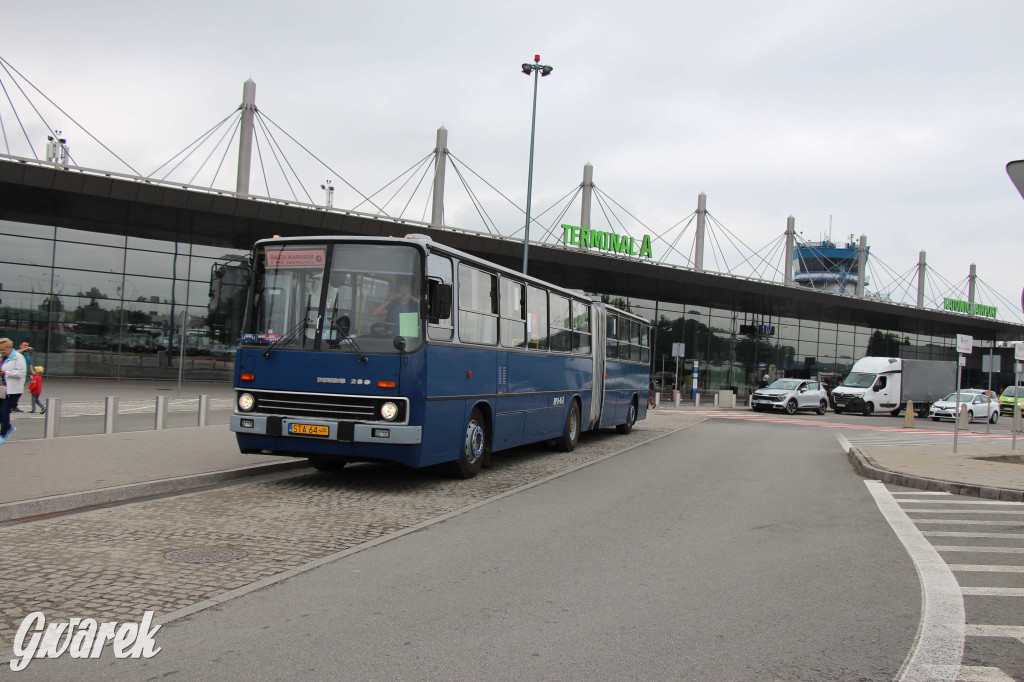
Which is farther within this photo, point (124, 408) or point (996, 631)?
point (124, 408)

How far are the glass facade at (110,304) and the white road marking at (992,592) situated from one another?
27073 mm

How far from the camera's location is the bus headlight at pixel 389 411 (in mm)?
9633

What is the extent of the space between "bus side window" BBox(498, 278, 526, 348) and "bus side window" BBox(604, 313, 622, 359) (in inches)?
220

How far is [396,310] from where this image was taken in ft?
32.5

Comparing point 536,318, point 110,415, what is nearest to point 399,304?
point 536,318

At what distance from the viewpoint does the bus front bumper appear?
9.58 meters

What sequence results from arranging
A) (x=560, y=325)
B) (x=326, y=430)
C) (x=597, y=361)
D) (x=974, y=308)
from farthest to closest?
(x=974, y=308) < (x=597, y=361) < (x=560, y=325) < (x=326, y=430)

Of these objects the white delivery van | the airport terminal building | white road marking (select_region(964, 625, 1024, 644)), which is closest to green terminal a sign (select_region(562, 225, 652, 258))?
the airport terminal building

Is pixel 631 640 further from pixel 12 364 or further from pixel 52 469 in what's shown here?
pixel 12 364

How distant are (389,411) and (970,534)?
6.63 meters

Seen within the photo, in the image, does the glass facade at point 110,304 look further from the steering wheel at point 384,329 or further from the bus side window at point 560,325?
the steering wheel at point 384,329

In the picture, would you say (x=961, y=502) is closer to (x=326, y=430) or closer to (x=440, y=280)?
(x=440, y=280)

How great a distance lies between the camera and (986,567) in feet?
23.4

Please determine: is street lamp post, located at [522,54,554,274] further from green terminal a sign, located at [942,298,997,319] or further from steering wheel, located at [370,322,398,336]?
green terminal a sign, located at [942,298,997,319]
